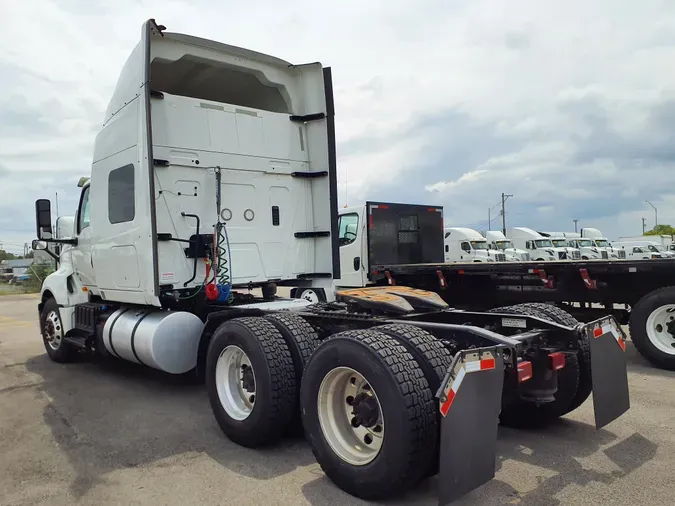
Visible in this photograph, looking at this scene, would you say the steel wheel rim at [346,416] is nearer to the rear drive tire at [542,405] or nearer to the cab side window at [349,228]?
the rear drive tire at [542,405]

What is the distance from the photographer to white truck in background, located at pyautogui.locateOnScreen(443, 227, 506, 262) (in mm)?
23417

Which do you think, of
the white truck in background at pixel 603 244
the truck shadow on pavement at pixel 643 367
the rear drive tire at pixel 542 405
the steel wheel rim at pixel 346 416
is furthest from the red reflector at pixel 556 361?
the white truck in background at pixel 603 244

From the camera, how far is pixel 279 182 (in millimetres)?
6762

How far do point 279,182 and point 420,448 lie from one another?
4316 mm

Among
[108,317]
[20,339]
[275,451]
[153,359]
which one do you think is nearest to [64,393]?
[108,317]

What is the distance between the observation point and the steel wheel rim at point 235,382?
15.2ft

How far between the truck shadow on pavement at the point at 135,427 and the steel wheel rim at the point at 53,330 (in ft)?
2.22

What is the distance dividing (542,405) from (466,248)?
19.6 meters

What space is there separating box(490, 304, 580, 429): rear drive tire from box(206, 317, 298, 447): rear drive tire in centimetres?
172

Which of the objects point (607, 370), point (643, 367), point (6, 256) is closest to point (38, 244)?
point (607, 370)

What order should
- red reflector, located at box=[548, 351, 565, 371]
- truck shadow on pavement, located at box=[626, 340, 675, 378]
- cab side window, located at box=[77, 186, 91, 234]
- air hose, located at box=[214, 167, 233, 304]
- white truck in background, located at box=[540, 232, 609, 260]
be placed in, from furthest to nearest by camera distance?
white truck in background, located at box=[540, 232, 609, 260], cab side window, located at box=[77, 186, 91, 234], truck shadow on pavement, located at box=[626, 340, 675, 378], air hose, located at box=[214, 167, 233, 304], red reflector, located at box=[548, 351, 565, 371]

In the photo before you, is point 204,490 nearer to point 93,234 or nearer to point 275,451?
point 275,451

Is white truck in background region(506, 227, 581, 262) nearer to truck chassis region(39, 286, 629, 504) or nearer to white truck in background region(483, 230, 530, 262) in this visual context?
white truck in background region(483, 230, 530, 262)

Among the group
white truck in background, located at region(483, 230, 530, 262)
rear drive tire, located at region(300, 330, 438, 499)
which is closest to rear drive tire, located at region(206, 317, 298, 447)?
rear drive tire, located at region(300, 330, 438, 499)
